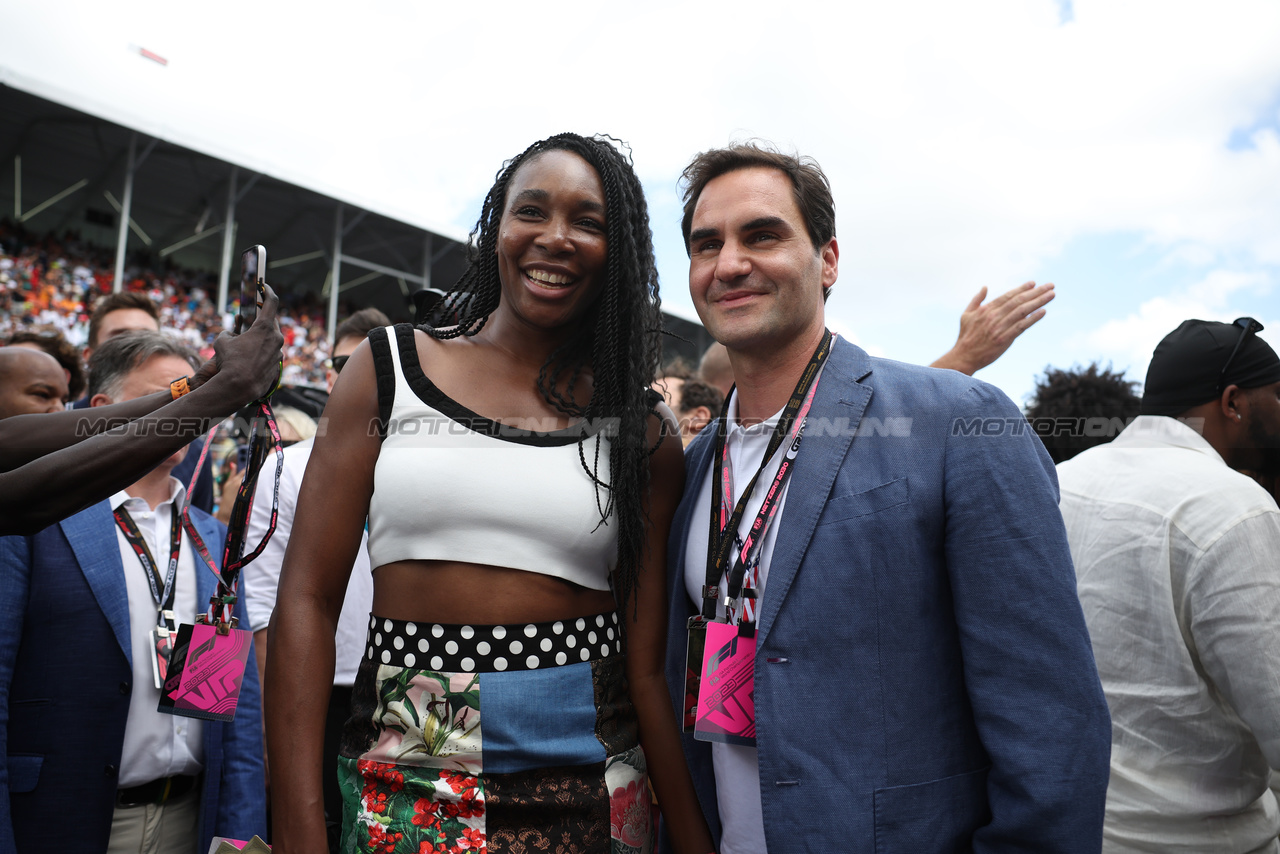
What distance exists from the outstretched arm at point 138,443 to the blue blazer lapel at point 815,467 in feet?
3.81

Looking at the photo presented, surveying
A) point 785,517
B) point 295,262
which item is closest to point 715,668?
point 785,517

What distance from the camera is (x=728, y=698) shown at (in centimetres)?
164

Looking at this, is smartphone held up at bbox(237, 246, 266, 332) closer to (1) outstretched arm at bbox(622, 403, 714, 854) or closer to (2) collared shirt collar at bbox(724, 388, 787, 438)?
(1) outstretched arm at bbox(622, 403, 714, 854)

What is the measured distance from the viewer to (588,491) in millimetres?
1691

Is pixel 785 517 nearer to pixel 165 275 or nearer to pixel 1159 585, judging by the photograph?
pixel 1159 585

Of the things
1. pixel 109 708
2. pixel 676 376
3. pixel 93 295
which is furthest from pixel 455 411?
pixel 93 295

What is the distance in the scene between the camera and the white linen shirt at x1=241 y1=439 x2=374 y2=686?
2852mm

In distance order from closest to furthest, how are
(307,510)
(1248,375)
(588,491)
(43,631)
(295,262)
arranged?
(307,510) < (588,491) < (43,631) < (1248,375) < (295,262)

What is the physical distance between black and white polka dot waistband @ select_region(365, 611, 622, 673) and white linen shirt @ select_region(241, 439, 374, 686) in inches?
47.7

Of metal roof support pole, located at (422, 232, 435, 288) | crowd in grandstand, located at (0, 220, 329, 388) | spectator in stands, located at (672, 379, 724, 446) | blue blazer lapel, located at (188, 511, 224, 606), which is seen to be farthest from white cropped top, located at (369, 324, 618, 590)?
metal roof support pole, located at (422, 232, 435, 288)

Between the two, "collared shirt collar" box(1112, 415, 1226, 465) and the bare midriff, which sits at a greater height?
"collared shirt collar" box(1112, 415, 1226, 465)

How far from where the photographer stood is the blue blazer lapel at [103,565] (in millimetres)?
2178

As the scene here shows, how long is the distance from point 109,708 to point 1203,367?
341cm

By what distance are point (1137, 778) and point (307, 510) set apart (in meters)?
2.33
